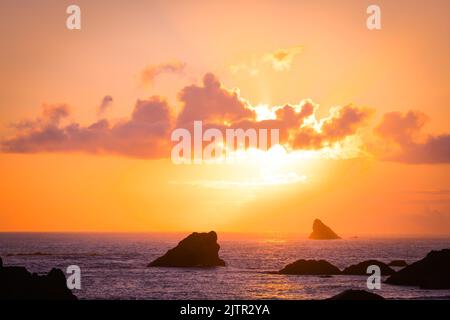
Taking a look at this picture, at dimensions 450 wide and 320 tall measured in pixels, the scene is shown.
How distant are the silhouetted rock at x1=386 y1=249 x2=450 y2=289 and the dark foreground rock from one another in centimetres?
5412

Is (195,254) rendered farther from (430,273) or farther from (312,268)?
(430,273)

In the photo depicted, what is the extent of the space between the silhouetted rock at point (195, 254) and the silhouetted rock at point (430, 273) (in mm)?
55397

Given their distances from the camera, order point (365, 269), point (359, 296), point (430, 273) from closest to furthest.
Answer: point (359, 296), point (430, 273), point (365, 269)

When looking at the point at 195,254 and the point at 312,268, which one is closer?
the point at 312,268

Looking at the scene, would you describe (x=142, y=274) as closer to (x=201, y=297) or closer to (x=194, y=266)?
(x=194, y=266)

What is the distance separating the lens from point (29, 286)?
189 feet

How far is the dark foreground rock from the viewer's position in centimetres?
5663

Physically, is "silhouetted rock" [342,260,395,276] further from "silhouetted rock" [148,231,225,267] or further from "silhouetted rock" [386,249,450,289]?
"silhouetted rock" [148,231,225,267]

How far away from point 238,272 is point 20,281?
68.9 meters

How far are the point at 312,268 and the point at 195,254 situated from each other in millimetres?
34706

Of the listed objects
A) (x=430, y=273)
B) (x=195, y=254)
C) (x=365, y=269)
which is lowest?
(x=365, y=269)

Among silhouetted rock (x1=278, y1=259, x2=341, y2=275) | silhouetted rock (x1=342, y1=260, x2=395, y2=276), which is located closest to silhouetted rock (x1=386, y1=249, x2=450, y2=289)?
silhouetted rock (x1=342, y1=260, x2=395, y2=276)

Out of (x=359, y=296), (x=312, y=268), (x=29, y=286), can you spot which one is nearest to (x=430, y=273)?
(x=312, y=268)
